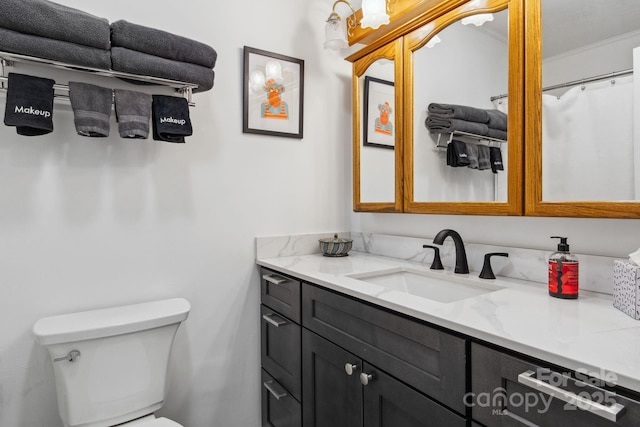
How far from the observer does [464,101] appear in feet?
4.62

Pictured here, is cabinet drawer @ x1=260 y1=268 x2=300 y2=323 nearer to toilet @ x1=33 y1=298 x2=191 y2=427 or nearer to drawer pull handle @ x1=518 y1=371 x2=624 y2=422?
toilet @ x1=33 y1=298 x2=191 y2=427

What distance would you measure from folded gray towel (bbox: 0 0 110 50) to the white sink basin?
1259 millimetres

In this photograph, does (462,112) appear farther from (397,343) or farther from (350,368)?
(350,368)

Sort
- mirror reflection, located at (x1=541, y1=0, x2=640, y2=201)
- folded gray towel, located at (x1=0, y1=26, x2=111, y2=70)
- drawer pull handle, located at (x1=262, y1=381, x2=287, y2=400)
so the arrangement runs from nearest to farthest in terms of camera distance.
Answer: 1. mirror reflection, located at (x1=541, y1=0, x2=640, y2=201)
2. folded gray towel, located at (x1=0, y1=26, x2=111, y2=70)
3. drawer pull handle, located at (x1=262, y1=381, x2=287, y2=400)

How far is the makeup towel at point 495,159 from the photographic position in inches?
49.9

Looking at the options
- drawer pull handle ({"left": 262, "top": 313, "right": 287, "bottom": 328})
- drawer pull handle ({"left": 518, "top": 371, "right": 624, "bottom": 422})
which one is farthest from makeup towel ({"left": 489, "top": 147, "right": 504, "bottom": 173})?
Answer: drawer pull handle ({"left": 262, "top": 313, "right": 287, "bottom": 328})

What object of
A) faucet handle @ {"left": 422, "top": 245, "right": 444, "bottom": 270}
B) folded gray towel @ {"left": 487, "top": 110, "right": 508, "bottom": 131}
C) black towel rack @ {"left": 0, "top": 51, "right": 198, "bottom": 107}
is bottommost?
faucet handle @ {"left": 422, "top": 245, "right": 444, "bottom": 270}

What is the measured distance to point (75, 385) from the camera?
119 centimetres

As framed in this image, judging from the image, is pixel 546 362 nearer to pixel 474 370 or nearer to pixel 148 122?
pixel 474 370

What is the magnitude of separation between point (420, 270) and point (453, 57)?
2.92ft

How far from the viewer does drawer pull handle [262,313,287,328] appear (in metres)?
1.58

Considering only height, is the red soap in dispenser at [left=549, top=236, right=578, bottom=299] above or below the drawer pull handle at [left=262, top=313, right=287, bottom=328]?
above

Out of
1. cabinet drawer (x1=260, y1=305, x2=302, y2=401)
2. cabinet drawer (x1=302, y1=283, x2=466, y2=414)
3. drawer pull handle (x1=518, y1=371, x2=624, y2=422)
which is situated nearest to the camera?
drawer pull handle (x1=518, y1=371, x2=624, y2=422)

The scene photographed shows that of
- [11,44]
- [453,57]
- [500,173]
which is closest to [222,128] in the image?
[11,44]
